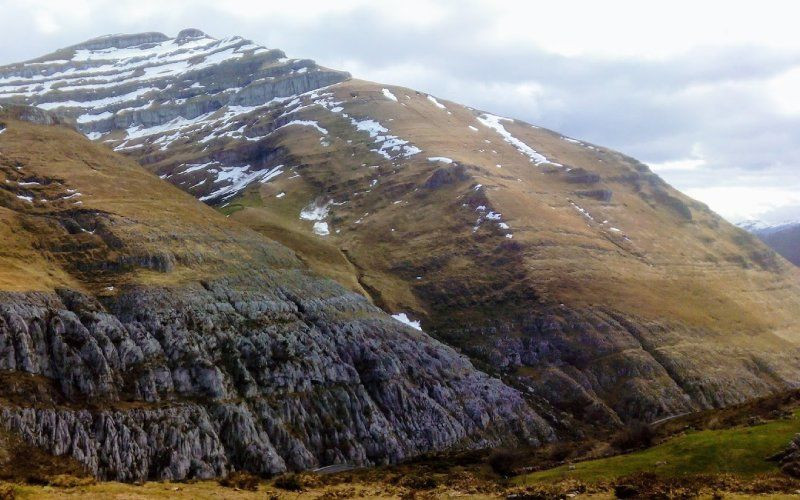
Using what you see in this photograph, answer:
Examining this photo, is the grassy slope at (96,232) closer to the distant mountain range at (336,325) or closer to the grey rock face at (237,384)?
the distant mountain range at (336,325)

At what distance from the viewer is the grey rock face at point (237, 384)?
215 ft

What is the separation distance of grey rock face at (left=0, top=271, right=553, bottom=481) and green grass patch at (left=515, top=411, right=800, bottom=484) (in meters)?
37.3

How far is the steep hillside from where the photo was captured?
6669cm

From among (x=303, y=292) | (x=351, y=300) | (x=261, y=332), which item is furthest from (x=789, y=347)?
(x=261, y=332)

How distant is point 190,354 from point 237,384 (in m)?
7.60

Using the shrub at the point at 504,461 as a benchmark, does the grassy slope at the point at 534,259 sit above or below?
above

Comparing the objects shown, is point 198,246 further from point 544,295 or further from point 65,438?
point 544,295

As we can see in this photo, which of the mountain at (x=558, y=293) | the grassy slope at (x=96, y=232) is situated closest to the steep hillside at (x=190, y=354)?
the grassy slope at (x=96, y=232)

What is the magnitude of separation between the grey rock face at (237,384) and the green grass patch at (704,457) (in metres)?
37.3

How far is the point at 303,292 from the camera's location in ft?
351

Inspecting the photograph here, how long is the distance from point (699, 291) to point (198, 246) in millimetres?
134230

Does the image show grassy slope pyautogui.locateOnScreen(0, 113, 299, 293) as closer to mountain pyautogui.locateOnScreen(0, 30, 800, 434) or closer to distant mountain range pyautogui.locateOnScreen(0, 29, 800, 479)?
distant mountain range pyautogui.locateOnScreen(0, 29, 800, 479)

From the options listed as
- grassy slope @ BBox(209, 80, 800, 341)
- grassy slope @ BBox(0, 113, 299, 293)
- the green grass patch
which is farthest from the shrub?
grassy slope @ BBox(209, 80, 800, 341)

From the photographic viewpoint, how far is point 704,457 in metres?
44.4
